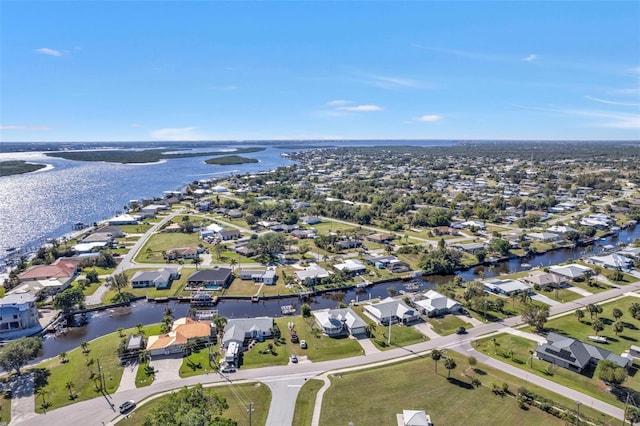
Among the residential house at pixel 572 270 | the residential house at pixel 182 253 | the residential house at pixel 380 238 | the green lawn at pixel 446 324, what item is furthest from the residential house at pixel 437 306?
the residential house at pixel 182 253

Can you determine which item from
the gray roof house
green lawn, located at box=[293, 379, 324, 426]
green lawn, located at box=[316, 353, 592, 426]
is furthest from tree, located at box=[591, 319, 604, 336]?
green lawn, located at box=[293, 379, 324, 426]

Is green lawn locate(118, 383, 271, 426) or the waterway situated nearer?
green lawn locate(118, 383, 271, 426)

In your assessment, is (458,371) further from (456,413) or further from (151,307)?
(151,307)

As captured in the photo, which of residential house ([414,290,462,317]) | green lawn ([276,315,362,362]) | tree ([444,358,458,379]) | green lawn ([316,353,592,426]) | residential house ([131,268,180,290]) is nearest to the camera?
green lawn ([316,353,592,426])

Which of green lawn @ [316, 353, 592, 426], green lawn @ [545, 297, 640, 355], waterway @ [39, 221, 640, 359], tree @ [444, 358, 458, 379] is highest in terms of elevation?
tree @ [444, 358, 458, 379]

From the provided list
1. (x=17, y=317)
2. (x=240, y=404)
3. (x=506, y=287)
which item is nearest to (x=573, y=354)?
(x=506, y=287)

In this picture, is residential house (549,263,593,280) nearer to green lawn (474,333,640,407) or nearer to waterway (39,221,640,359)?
waterway (39,221,640,359)

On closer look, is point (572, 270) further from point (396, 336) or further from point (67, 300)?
point (67, 300)
